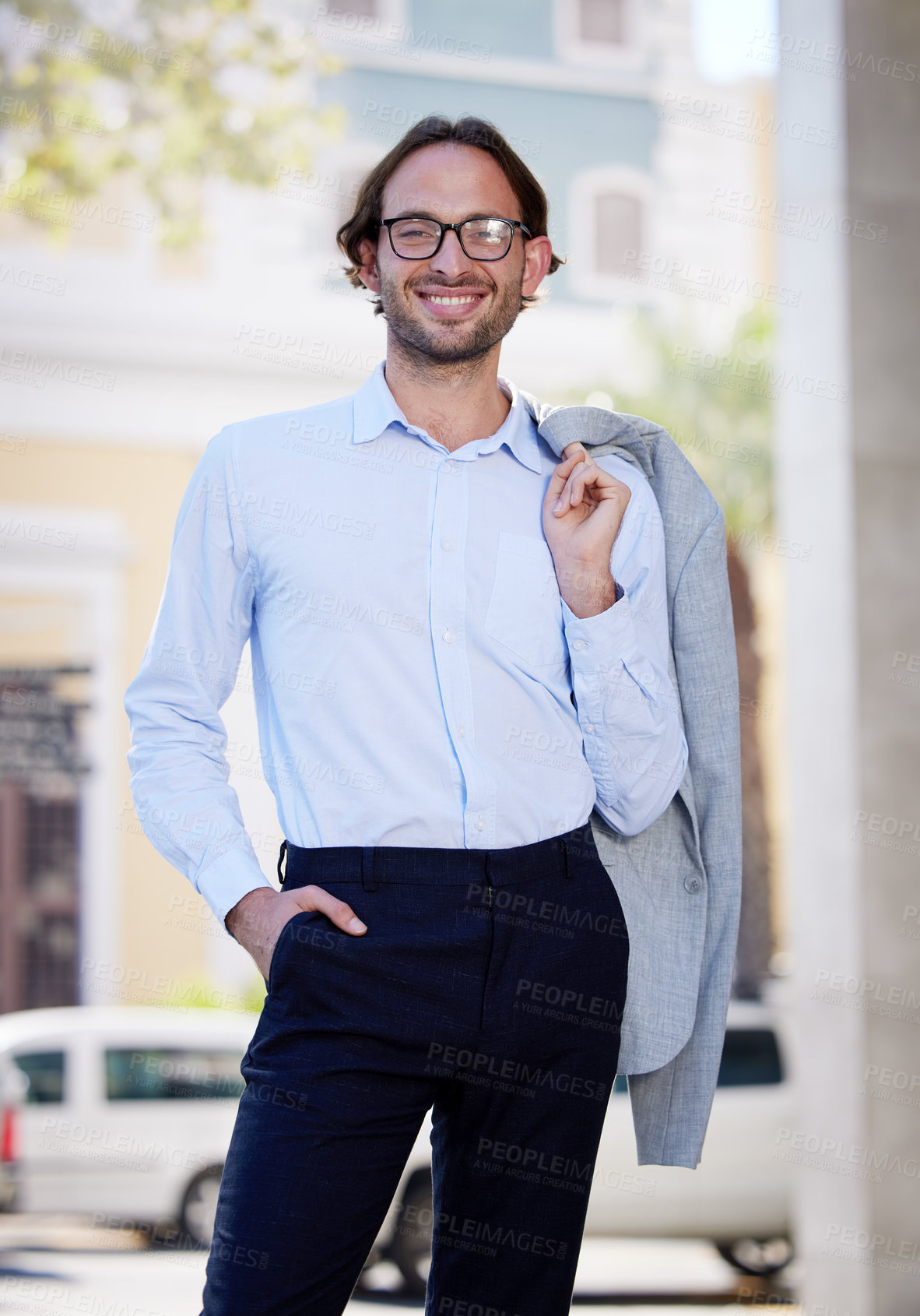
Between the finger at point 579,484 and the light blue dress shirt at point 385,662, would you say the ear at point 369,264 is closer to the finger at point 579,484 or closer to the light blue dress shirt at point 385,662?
the light blue dress shirt at point 385,662

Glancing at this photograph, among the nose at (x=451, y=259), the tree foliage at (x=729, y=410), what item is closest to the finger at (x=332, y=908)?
the nose at (x=451, y=259)

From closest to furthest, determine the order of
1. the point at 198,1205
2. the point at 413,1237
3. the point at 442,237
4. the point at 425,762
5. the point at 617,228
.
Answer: the point at 425,762 → the point at 442,237 → the point at 413,1237 → the point at 198,1205 → the point at 617,228

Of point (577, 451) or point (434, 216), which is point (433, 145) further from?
point (577, 451)

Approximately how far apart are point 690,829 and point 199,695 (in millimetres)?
715

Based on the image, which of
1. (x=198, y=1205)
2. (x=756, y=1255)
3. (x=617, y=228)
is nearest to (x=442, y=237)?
(x=198, y=1205)

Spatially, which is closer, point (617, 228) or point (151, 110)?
point (151, 110)

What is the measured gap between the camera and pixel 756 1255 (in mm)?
7082

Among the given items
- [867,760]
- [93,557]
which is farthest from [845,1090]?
[93,557]

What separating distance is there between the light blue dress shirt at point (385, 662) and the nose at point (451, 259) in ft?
0.64

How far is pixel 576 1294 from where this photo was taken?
660 cm

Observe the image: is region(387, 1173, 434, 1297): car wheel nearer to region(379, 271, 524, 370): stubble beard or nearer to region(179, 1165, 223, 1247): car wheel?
region(179, 1165, 223, 1247): car wheel

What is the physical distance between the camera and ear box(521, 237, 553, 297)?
2000mm

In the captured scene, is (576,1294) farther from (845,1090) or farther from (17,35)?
(17,35)

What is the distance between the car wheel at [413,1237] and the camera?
6270 millimetres
